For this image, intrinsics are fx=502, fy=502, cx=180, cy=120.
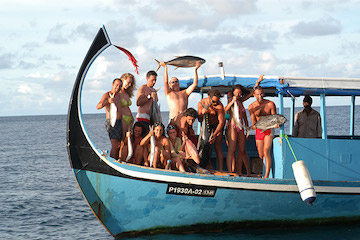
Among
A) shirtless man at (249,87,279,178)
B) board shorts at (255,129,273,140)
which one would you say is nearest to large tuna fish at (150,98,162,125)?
shirtless man at (249,87,279,178)

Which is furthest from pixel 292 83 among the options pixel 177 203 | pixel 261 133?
pixel 177 203

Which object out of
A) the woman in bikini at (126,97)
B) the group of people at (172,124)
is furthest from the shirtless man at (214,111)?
the woman in bikini at (126,97)

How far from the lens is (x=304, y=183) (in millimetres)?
9055

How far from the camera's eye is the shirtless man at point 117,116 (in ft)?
29.2

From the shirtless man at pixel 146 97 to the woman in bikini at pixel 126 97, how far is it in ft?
0.67

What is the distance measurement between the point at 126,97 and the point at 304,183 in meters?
3.60

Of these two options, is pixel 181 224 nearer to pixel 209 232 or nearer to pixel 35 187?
pixel 209 232

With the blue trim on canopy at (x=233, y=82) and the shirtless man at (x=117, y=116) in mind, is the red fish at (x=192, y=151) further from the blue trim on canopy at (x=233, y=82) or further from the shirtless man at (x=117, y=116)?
the blue trim on canopy at (x=233, y=82)

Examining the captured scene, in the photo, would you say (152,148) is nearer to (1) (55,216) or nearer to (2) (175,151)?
(2) (175,151)

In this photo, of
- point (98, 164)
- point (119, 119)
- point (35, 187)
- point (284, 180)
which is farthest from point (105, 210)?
point (35, 187)

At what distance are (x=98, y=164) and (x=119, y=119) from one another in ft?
3.03

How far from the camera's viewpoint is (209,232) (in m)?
9.76

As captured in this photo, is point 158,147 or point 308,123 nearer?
point 158,147

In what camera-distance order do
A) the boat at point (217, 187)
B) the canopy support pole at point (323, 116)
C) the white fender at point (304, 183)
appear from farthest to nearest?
the canopy support pole at point (323, 116) → the boat at point (217, 187) → the white fender at point (304, 183)
